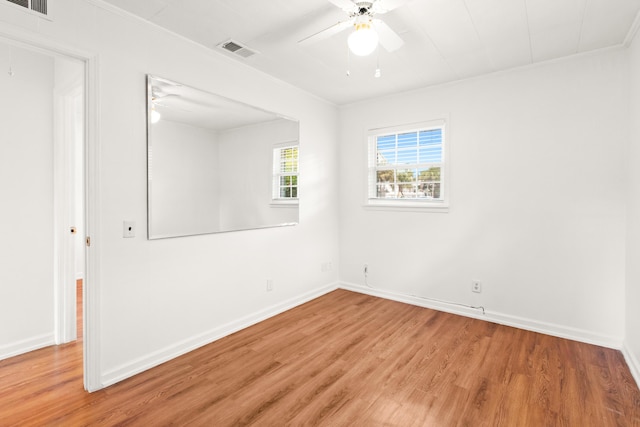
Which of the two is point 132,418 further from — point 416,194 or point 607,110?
point 607,110

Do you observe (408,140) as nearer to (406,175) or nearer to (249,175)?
(406,175)

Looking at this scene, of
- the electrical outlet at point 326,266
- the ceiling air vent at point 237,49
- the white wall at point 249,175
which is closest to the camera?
the ceiling air vent at point 237,49

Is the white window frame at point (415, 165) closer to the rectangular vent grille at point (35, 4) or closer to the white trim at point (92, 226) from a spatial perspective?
the white trim at point (92, 226)

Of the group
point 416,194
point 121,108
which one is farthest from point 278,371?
point 416,194

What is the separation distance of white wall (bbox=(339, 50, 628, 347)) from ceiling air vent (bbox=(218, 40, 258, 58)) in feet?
6.17

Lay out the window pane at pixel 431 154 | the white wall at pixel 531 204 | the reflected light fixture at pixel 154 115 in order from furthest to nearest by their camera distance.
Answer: the window pane at pixel 431 154 < the white wall at pixel 531 204 < the reflected light fixture at pixel 154 115

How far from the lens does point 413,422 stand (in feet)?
6.07

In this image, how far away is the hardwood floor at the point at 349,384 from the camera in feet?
6.20

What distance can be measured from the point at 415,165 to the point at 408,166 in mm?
92

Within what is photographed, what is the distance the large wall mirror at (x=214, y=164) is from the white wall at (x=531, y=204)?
147 cm

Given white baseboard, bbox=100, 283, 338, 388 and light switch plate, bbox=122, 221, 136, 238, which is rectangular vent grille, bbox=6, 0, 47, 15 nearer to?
light switch plate, bbox=122, 221, 136, 238

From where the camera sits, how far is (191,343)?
269 cm

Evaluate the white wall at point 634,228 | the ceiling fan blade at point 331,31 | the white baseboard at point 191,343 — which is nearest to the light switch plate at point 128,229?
the white baseboard at point 191,343

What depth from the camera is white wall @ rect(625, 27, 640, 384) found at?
2.33 meters
